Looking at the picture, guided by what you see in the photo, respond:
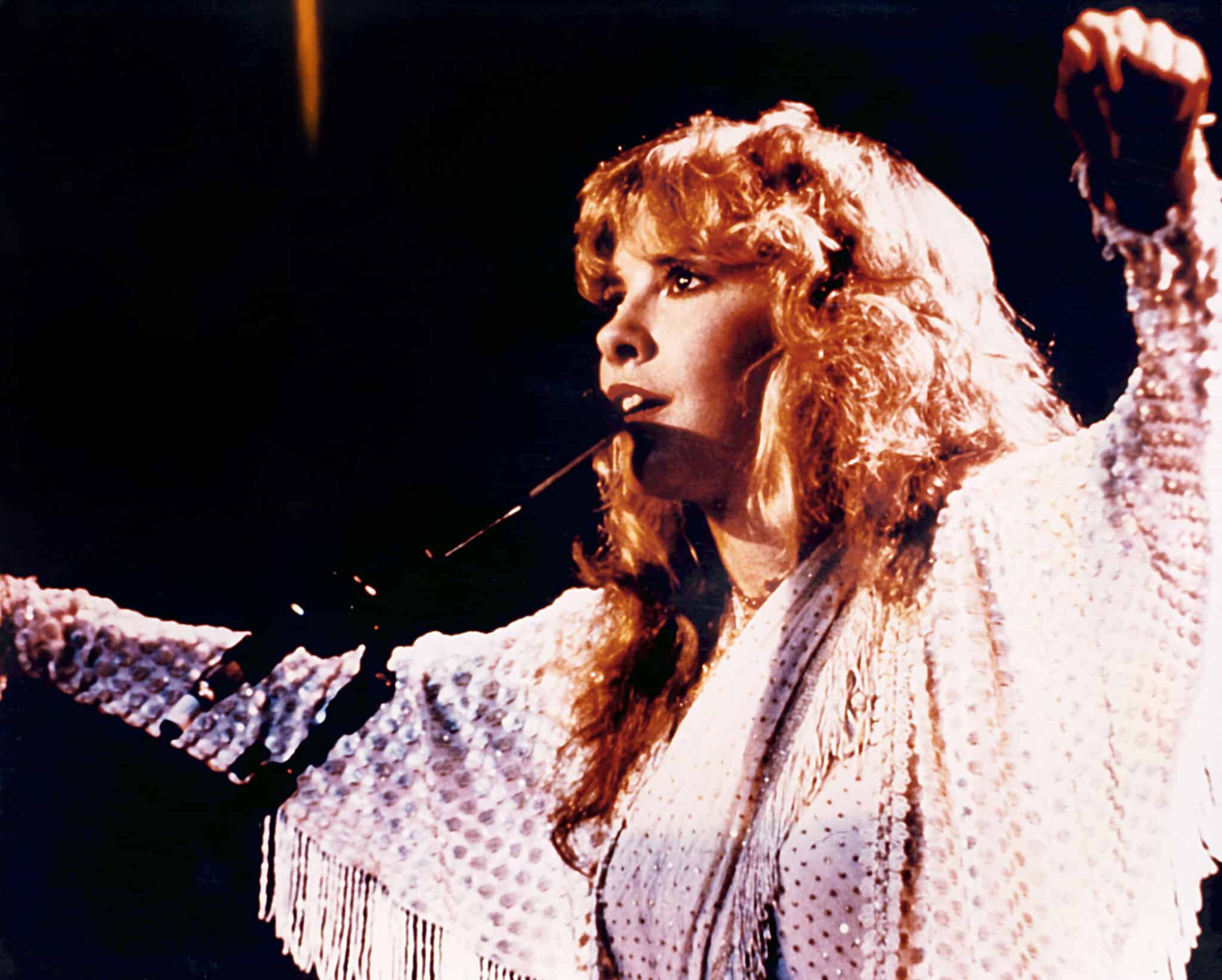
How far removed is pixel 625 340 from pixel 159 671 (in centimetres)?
85

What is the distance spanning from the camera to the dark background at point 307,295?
145 cm

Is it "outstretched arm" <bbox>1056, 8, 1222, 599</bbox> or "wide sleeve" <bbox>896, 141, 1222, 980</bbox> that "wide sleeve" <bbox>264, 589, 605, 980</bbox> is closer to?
"wide sleeve" <bbox>896, 141, 1222, 980</bbox>

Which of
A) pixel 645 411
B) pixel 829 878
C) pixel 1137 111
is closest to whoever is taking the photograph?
pixel 829 878

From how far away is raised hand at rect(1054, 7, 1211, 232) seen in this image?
129 cm

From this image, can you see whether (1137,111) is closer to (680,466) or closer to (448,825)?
(680,466)

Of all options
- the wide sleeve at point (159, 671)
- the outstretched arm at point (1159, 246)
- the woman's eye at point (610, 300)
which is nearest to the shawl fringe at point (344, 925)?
the wide sleeve at point (159, 671)

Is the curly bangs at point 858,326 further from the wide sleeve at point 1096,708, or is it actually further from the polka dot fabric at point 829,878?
the polka dot fabric at point 829,878

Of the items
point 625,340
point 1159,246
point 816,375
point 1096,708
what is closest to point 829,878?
point 1096,708

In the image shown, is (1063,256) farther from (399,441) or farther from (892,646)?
(399,441)

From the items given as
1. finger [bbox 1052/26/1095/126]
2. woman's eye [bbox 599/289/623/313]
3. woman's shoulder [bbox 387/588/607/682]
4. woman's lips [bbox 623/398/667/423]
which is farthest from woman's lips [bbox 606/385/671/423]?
finger [bbox 1052/26/1095/126]

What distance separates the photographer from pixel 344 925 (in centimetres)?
140

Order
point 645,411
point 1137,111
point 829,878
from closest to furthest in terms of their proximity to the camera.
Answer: point 829,878
point 1137,111
point 645,411

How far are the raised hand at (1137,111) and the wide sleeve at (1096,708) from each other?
0.05 meters

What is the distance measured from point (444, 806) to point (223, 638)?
0.42 meters
